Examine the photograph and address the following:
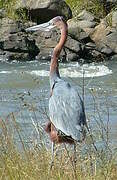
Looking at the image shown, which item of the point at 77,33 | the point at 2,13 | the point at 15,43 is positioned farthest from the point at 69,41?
the point at 2,13

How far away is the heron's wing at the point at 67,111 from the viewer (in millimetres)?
5508

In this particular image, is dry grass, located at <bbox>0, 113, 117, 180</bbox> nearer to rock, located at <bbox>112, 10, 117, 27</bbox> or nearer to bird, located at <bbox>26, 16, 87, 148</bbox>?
bird, located at <bbox>26, 16, 87, 148</bbox>

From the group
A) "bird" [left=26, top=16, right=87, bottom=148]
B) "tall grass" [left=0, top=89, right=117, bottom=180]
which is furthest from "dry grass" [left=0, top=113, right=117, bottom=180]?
"bird" [left=26, top=16, right=87, bottom=148]

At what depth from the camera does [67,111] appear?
569cm

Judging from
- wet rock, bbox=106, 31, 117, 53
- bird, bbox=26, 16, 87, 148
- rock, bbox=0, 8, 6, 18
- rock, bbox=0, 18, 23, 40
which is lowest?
wet rock, bbox=106, 31, 117, 53

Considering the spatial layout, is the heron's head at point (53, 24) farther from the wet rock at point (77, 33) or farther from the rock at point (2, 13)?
the rock at point (2, 13)

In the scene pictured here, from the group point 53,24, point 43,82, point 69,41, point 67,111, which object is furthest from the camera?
point 69,41

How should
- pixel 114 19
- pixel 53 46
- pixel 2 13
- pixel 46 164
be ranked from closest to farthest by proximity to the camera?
1. pixel 46 164
2. pixel 53 46
3. pixel 114 19
4. pixel 2 13

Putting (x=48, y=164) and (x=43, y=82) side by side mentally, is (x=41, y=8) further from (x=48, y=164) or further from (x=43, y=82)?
(x=48, y=164)

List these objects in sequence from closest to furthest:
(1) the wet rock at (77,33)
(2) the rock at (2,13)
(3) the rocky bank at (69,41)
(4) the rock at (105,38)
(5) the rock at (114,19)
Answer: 1. (3) the rocky bank at (69,41)
2. (4) the rock at (105,38)
3. (1) the wet rock at (77,33)
4. (5) the rock at (114,19)
5. (2) the rock at (2,13)

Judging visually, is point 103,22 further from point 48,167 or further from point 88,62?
point 48,167

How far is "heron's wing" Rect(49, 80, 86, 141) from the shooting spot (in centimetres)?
551

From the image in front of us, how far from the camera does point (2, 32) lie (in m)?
21.2

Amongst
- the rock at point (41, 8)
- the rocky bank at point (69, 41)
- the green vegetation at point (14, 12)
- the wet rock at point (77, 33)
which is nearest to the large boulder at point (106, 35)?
the rocky bank at point (69, 41)
